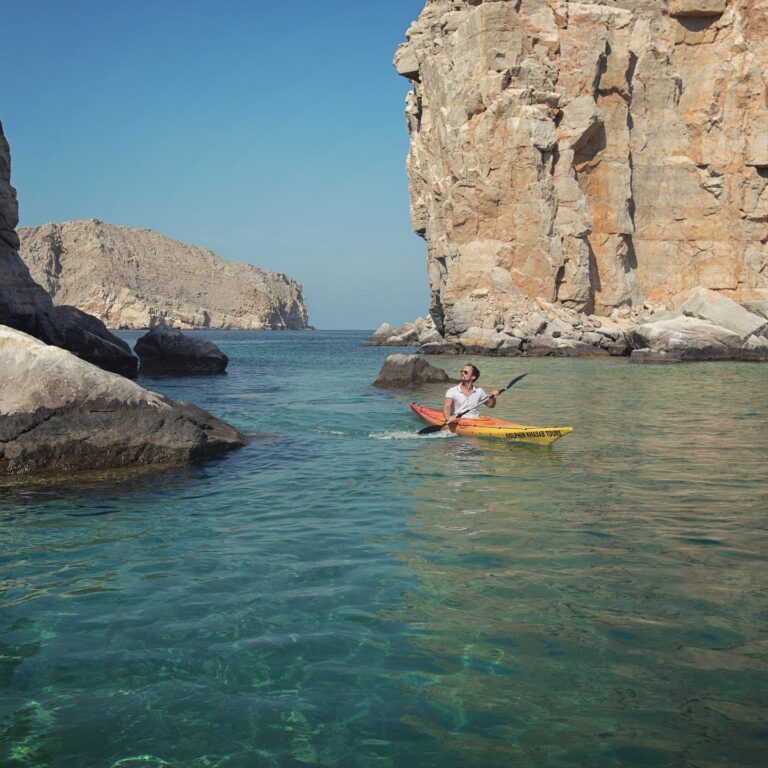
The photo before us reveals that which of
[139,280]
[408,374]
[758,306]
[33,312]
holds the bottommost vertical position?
[408,374]

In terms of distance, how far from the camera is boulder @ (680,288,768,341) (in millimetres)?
39250

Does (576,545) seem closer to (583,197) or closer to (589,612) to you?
(589,612)

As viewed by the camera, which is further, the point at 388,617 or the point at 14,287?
the point at 14,287

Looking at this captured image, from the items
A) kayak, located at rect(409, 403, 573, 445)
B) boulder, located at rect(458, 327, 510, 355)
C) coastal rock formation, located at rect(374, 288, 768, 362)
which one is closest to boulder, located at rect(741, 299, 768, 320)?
coastal rock formation, located at rect(374, 288, 768, 362)

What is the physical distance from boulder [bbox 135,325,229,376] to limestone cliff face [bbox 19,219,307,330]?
387ft

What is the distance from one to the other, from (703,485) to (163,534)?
6230mm

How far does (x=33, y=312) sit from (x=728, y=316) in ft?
113

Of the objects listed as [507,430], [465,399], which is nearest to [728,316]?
[465,399]

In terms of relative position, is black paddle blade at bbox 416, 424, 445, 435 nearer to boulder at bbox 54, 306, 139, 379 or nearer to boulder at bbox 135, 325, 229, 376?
boulder at bbox 54, 306, 139, 379

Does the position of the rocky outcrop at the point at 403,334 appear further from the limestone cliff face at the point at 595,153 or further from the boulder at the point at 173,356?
the boulder at the point at 173,356

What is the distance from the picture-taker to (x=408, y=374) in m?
23.8

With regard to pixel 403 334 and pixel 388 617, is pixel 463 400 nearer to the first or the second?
pixel 388 617

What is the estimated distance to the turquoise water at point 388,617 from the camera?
342 centimetres

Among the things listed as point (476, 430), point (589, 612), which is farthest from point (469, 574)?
point (476, 430)
